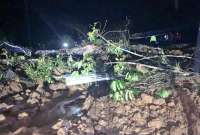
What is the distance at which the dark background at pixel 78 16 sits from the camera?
5.27 m

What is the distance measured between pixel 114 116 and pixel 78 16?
2.48m

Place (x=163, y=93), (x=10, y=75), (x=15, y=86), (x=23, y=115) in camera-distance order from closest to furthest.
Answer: (x=163, y=93) → (x=23, y=115) → (x=15, y=86) → (x=10, y=75)

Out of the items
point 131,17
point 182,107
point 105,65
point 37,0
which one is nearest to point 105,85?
point 105,65

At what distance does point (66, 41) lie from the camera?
5113 millimetres

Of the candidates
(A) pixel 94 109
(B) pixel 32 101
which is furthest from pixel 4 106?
(A) pixel 94 109

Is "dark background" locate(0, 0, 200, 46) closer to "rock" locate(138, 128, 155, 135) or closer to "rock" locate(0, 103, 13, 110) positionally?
"rock" locate(0, 103, 13, 110)

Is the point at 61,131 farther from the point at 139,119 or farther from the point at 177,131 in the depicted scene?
the point at 177,131

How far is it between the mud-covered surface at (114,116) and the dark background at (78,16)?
5.06 feet

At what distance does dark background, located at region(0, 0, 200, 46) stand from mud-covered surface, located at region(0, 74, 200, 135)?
5.06 ft

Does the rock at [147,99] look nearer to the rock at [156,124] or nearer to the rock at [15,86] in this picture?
the rock at [156,124]

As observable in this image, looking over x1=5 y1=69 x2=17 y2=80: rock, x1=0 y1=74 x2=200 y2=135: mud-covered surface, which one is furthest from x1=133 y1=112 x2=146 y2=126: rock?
x1=5 y1=69 x2=17 y2=80: rock

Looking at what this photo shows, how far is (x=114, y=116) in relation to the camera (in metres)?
3.45

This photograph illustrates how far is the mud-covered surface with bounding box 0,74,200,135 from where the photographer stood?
328 cm

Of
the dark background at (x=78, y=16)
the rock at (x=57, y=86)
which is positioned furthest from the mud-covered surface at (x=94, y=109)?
the dark background at (x=78, y=16)
